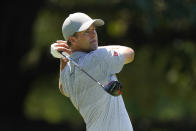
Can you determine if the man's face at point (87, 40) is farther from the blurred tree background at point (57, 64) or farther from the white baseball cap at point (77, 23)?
the blurred tree background at point (57, 64)

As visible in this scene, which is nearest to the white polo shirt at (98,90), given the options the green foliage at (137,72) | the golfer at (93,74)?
the golfer at (93,74)

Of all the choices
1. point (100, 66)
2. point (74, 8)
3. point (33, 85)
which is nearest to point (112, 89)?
point (100, 66)

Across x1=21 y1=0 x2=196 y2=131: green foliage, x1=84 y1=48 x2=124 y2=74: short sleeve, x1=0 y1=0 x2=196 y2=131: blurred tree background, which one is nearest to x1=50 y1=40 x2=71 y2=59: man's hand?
x1=84 y1=48 x2=124 y2=74: short sleeve

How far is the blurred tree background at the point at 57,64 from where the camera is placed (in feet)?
41.8

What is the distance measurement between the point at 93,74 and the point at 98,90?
13cm

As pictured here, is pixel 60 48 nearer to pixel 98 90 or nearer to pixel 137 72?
pixel 98 90

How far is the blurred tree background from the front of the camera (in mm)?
12734

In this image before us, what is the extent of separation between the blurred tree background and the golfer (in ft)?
21.3

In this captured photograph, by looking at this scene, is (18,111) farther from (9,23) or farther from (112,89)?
(112,89)

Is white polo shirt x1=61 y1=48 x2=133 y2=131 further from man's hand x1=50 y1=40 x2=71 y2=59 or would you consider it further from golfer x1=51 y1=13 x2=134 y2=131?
man's hand x1=50 y1=40 x2=71 y2=59

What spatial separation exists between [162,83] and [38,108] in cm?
290

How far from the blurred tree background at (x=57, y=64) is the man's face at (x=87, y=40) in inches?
A: 256

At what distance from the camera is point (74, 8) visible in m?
12.9

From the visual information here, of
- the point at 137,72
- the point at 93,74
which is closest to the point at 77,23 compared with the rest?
the point at 93,74
